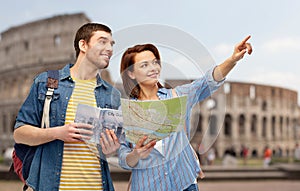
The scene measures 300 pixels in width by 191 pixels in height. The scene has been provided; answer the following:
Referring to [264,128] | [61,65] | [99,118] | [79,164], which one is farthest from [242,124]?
[99,118]

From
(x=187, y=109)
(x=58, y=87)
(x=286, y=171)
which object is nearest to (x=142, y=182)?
(x=187, y=109)

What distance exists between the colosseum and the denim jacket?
2478 cm

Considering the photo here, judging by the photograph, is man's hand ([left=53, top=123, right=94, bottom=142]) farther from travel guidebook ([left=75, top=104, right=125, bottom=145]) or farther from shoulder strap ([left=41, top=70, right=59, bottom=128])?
shoulder strap ([left=41, top=70, right=59, bottom=128])

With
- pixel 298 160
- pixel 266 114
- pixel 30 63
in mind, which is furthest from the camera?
pixel 266 114

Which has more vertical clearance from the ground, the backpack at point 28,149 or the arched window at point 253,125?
the arched window at point 253,125

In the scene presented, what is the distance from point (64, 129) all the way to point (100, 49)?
45 cm

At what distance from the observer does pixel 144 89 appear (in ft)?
6.01

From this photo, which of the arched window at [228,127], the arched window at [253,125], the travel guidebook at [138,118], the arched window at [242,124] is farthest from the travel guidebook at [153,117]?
the arched window at [253,125]

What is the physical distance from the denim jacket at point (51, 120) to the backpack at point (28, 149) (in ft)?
0.07

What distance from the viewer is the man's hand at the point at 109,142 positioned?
175cm

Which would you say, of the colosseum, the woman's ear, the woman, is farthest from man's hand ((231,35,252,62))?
the colosseum

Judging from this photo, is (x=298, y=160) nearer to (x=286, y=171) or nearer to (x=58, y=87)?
(x=286, y=171)

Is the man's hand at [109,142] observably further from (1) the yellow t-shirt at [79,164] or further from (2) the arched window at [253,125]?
(2) the arched window at [253,125]

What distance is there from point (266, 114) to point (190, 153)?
37766mm
